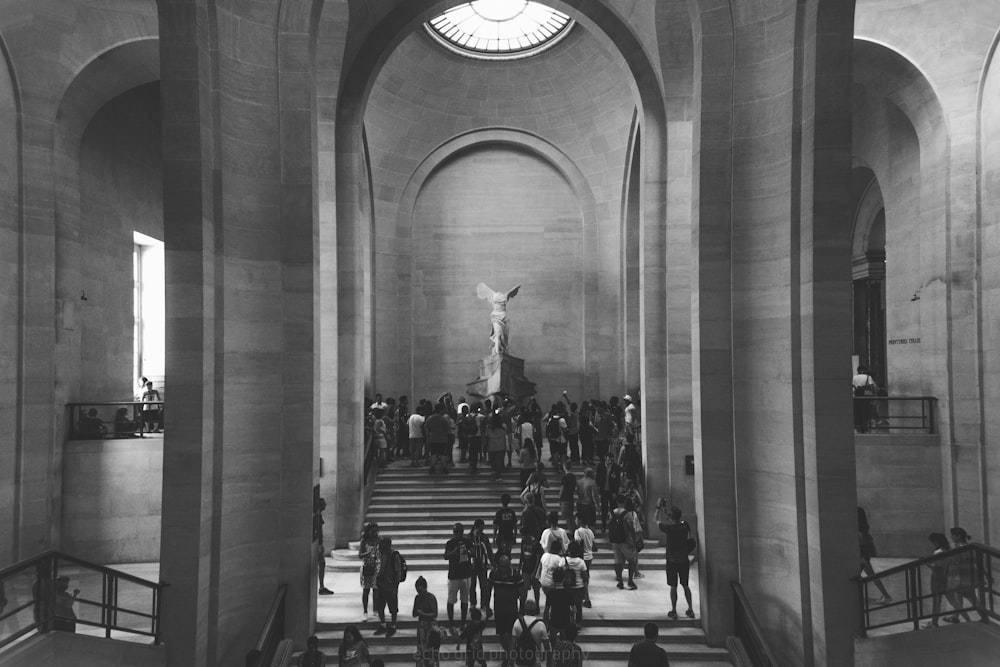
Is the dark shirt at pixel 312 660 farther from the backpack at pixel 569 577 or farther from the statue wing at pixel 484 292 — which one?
the statue wing at pixel 484 292

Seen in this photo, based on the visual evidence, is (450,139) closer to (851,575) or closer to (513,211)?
(513,211)

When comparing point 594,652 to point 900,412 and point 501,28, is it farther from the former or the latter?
point 501,28

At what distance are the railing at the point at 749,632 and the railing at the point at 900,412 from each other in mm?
5085

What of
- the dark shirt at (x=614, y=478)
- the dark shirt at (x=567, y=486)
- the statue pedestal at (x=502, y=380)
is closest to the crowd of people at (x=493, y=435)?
the dark shirt at (x=614, y=478)

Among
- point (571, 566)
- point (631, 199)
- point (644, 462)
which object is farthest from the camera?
point (631, 199)

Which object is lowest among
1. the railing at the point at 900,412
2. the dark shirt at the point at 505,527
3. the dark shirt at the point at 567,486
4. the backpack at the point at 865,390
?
the dark shirt at the point at 505,527

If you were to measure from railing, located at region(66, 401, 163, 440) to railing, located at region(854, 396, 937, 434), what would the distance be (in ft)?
43.8

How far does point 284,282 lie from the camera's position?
33.3 feet

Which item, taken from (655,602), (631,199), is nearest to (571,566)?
(655,602)

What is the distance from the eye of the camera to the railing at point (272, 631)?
29.0 feet

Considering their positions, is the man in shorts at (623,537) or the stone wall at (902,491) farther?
the stone wall at (902,491)

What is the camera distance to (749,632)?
367 inches

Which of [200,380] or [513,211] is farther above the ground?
[513,211]

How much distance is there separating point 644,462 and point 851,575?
6170 mm
